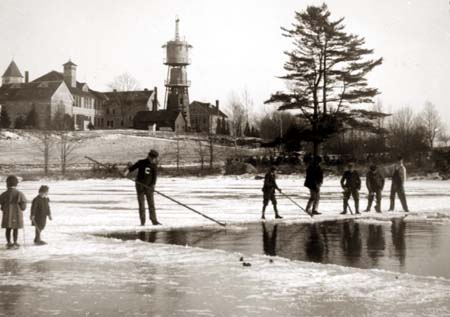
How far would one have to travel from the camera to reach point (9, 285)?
328 inches

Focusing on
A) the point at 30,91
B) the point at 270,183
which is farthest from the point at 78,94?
the point at 270,183

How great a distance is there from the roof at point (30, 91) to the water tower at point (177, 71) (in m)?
17.8

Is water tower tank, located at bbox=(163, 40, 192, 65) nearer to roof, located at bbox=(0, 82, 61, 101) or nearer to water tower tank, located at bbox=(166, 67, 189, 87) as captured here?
water tower tank, located at bbox=(166, 67, 189, 87)

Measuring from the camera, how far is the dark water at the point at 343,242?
10672 mm

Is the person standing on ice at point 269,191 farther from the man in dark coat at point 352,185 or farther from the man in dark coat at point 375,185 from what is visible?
the man in dark coat at point 375,185

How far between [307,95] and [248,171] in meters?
8.23

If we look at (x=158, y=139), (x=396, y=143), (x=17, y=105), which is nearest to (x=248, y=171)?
(x=396, y=143)

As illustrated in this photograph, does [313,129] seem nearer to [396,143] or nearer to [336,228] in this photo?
[396,143]

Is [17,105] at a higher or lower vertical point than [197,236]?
higher

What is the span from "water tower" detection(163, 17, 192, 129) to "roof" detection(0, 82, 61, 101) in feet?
58.4

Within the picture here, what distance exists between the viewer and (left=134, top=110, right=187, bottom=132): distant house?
92.7 meters

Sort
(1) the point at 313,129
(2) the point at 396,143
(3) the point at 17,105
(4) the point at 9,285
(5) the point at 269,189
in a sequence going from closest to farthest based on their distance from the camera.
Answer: (4) the point at 9,285, (5) the point at 269,189, (1) the point at 313,129, (2) the point at 396,143, (3) the point at 17,105

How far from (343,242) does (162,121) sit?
82688mm

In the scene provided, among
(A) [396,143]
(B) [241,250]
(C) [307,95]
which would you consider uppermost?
(C) [307,95]
